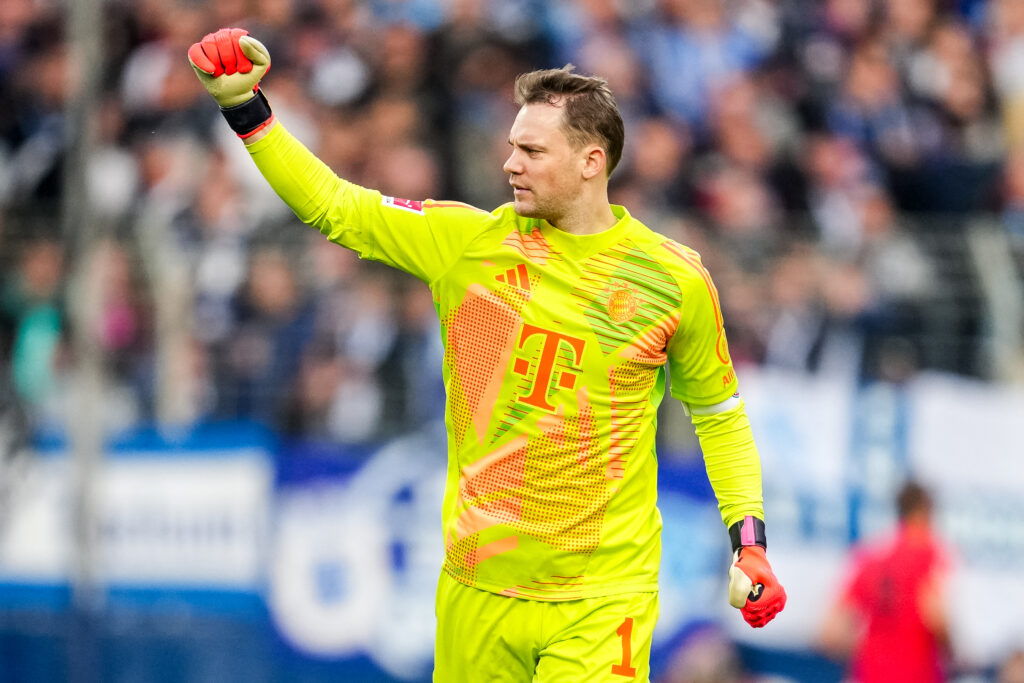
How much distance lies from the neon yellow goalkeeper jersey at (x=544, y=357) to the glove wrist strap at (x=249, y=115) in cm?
8

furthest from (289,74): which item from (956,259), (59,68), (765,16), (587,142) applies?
(587,142)

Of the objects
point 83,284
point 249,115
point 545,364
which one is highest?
point 83,284

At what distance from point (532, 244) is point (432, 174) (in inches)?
220

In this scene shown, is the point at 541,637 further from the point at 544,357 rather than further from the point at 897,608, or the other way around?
the point at 897,608

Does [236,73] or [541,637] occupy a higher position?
[236,73]

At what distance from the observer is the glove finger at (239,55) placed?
4938 millimetres

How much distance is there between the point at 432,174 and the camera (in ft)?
35.1

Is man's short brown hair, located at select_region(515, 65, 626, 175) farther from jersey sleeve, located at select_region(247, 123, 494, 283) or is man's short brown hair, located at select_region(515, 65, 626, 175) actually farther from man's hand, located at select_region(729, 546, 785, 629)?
man's hand, located at select_region(729, 546, 785, 629)

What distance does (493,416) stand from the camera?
5148mm

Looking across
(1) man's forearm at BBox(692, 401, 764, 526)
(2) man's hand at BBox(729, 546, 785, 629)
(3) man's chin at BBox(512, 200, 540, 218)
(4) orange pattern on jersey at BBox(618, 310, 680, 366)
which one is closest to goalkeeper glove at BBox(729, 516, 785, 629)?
(2) man's hand at BBox(729, 546, 785, 629)

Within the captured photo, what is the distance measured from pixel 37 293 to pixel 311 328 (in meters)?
1.90

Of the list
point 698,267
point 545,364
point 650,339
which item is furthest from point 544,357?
point 698,267

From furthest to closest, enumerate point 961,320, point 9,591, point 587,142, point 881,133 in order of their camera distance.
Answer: point 881,133, point 9,591, point 961,320, point 587,142

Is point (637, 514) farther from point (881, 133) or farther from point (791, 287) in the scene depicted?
point (881, 133)
